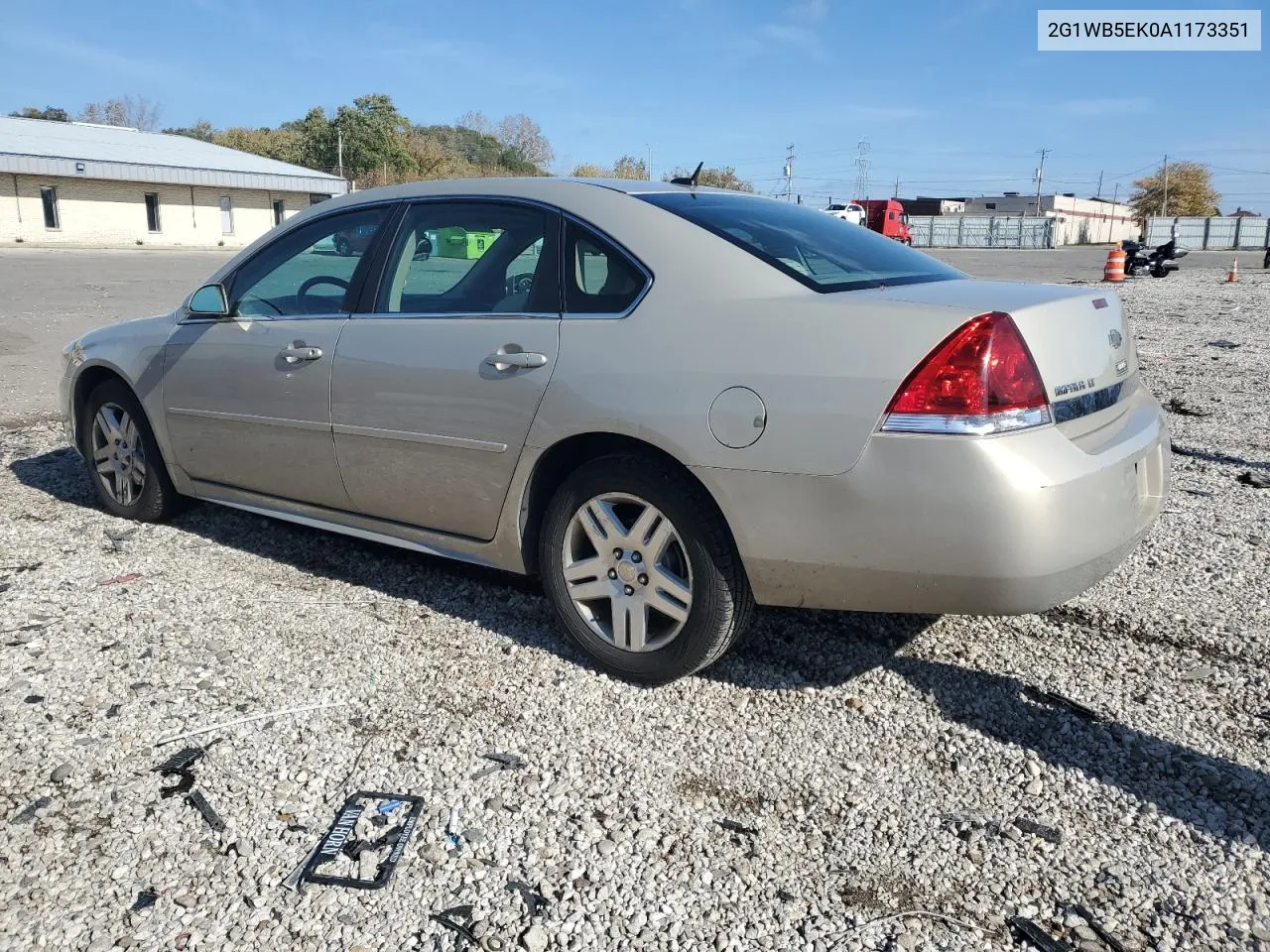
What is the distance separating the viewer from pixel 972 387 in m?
2.74

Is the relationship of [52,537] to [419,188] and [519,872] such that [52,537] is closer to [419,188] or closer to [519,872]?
[419,188]

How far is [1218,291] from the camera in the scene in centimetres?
1928

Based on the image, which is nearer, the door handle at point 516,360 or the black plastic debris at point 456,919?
the black plastic debris at point 456,919

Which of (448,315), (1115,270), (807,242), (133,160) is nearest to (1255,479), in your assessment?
(807,242)

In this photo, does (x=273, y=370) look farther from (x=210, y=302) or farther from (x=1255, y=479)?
(x=1255, y=479)

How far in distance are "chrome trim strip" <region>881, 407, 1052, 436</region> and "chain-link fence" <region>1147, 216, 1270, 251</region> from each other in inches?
2696

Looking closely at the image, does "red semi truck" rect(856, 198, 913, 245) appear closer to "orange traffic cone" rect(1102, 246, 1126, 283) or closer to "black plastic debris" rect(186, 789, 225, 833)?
"orange traffic cone" rect(1102, 246, 1126, 283)

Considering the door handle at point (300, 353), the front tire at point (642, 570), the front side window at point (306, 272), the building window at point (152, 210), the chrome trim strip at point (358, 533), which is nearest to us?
the front tire at point (642, 570)

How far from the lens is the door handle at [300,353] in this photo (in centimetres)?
412

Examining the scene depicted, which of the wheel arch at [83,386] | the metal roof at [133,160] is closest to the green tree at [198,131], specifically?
the metal roof at [133,160]

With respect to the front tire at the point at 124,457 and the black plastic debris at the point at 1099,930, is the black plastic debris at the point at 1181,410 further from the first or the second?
the front tire at the point at 124,457

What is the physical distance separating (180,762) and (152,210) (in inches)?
2019

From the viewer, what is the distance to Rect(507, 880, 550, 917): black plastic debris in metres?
2.36

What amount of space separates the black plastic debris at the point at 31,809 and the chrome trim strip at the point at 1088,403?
9.59 ft
